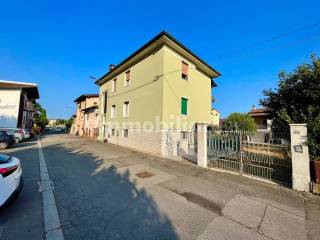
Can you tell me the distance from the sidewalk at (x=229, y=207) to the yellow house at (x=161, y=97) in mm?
5633

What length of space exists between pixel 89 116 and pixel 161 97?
22.5 meters

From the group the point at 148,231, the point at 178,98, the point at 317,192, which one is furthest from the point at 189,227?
the point at 178,98

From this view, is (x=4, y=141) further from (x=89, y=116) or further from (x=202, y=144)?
(x=89, y=116)

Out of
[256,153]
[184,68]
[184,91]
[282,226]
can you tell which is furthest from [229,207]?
[184,68]

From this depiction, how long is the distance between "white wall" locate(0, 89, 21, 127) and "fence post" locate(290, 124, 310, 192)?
29410 millimetres

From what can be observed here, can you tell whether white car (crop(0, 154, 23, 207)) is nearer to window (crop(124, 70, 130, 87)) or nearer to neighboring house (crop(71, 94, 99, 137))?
window (crop(124, 70, 130, 87))

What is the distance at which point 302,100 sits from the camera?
6.78m

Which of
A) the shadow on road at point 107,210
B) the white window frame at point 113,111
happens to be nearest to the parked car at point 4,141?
the white window frame at point 113,111

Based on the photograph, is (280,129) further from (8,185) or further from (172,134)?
(8,185)

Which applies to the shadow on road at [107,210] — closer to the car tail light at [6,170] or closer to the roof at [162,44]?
the car tail light at [6,170]

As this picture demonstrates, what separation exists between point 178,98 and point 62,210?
35.9 ft

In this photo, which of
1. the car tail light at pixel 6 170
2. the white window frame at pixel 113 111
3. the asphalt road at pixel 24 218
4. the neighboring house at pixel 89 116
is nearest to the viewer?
the asphalt road at pixel 24 218

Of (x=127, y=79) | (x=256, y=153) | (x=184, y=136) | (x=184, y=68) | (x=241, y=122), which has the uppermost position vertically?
(x=184, y=68)

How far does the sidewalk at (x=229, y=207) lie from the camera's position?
3.24 metres
